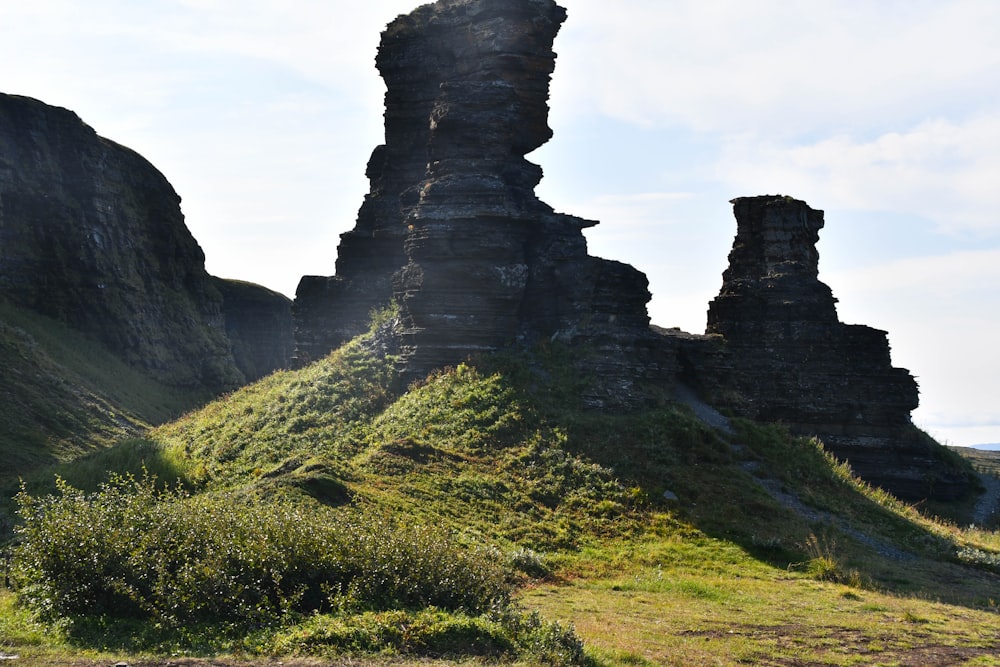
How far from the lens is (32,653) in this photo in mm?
13531

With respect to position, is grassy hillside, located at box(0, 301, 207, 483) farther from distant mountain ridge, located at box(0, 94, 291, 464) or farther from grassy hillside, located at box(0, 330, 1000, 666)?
grassy hillside, located at box(0, 330, 1000, 666)

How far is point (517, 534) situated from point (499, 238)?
52.1 ft

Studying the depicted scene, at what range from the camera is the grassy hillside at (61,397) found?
161 feet

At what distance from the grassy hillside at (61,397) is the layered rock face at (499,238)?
876 inches

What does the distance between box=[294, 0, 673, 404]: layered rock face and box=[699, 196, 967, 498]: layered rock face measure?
14.1 m

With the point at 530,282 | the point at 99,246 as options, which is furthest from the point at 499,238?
the point at 99,246

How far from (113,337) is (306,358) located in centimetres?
3940

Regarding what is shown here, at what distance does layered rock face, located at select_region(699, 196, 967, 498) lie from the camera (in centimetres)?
5034

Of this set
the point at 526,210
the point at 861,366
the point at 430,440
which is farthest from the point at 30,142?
the point at 861,366

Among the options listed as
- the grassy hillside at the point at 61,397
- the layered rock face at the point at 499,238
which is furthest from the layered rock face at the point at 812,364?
the grassy hillside at the point at 61,397

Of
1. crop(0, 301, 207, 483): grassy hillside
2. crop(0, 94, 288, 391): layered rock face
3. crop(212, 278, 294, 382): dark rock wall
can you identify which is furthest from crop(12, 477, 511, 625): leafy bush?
crop(212, 278, 294, 382): dark rock wall

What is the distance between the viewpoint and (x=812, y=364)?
166 feet

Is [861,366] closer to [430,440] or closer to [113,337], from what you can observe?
[430,440]

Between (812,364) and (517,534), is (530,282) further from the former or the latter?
(812,364)
